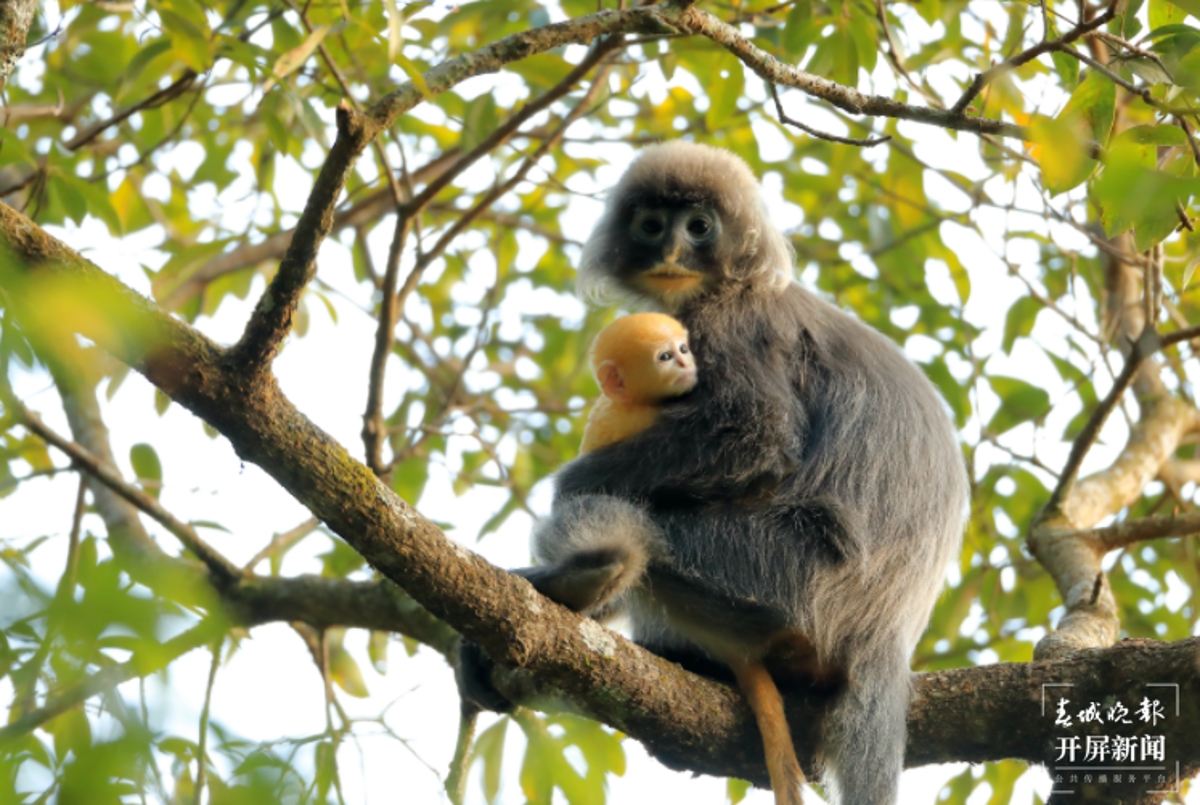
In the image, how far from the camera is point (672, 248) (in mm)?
3670

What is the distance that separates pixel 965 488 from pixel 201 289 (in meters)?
3.10

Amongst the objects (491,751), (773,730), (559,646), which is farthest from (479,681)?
(773,730)

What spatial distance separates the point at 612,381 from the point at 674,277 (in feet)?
1.83

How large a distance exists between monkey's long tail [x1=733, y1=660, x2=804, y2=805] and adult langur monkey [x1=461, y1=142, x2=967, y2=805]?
12 millimetres

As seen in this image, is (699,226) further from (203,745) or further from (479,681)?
(203,745)

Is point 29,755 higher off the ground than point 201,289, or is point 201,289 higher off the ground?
point 201,289

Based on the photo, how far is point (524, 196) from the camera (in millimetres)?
5832

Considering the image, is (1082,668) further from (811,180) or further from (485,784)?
(811,180)

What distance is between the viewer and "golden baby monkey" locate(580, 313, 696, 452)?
315 centimetres

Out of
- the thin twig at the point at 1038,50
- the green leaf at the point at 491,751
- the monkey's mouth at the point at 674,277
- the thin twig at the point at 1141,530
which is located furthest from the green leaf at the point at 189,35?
the thin twig at the point at 1141,530

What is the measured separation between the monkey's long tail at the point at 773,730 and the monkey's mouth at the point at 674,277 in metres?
1.32

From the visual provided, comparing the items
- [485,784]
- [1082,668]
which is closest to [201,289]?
[485,784]

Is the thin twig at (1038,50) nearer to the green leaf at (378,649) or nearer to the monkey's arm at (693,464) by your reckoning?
the monkey's arm at (693,464)

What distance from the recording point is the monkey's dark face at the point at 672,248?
3.65 m
